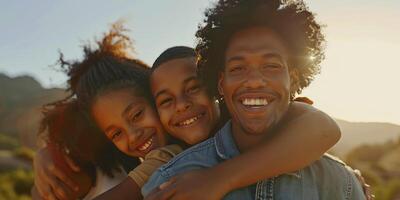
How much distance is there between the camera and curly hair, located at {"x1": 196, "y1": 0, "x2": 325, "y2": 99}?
3316 millimetres

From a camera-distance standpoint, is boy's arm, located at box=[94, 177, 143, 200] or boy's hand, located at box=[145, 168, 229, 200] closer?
boy's hand, located at box=[145, 168, 229, 200]

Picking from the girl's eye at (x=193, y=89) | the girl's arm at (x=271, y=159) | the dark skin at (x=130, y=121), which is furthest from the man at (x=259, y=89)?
the dark skin at (x=130, y=121)

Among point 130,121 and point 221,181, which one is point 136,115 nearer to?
point 130,121

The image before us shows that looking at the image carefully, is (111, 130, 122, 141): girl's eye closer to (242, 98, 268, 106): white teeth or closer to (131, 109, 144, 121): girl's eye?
(131, 109, 144, 121): girl's eye

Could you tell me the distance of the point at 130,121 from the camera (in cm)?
394

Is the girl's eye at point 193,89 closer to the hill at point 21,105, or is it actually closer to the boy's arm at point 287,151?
the boy's arm at point 287,151

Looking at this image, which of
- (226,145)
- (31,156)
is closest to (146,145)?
(226,145)

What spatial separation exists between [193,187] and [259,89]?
652 millimetres

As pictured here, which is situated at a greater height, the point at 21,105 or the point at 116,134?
the point at 116,134

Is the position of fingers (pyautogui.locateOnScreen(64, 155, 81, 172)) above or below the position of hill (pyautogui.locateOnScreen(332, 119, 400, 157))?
above

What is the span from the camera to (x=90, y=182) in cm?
429

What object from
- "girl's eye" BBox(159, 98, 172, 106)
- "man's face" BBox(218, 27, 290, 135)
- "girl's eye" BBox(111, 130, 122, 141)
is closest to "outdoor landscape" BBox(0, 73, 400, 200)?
"man's face" BBox(218, 27, 290, 135)

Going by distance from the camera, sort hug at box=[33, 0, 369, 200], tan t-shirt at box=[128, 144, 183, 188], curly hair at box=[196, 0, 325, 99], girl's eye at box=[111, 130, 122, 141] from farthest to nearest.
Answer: girl's eye at box=[111, 130, 122, 141] < tan t-shirt at box=[128, 144, 183, 188] < curly hair at box=[196, 0, 325, 99] < hug at box=[33, 0, 369, 200]

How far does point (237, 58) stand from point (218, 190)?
76 cm
